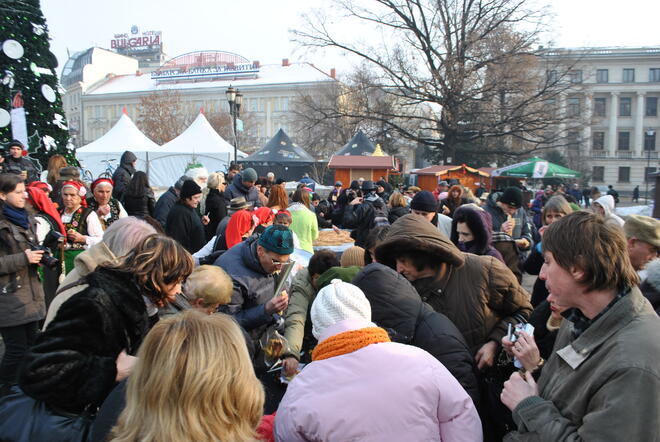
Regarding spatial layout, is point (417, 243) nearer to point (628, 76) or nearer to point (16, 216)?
point (16, 216)

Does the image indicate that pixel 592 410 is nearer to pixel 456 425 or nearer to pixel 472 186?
pixel 456 425

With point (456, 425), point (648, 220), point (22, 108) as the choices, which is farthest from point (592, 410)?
point (22, 108)

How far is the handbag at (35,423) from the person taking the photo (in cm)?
173

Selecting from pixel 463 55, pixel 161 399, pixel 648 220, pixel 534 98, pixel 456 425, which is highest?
pixel 463 55

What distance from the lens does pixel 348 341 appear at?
69.2 inches

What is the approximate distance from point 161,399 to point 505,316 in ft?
6.88

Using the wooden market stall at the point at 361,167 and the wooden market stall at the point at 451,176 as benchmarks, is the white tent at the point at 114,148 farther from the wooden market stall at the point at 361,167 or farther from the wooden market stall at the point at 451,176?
the wooden market stall at the point at 451,176

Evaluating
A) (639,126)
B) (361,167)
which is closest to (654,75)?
(639,126)

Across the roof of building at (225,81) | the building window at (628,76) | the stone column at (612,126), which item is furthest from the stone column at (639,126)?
the roof of building at (225,81)

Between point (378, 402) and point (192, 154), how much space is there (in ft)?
73.9

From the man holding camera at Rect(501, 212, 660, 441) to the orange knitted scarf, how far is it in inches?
22.1

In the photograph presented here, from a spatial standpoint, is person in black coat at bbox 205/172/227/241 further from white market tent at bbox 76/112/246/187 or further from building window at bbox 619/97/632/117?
building window at bbox 619/97/632/117

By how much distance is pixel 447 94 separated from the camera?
23781mm

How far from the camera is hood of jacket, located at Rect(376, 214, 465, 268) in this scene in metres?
2.71
